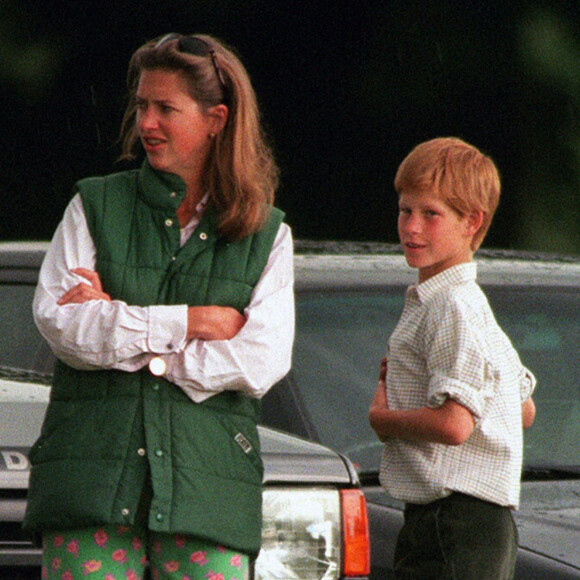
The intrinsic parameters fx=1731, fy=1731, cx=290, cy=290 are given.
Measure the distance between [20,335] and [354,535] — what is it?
1.73 m

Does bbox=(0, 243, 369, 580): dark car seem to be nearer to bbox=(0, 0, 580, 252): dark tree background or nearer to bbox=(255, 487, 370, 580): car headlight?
bbox=(255, 487, 370, 580): car headlight

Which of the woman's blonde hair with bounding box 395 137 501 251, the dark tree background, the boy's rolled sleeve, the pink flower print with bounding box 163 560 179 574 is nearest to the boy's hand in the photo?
the boy's rolled sleeve

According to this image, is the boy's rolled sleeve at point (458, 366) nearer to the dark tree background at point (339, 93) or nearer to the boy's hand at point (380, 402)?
the boy's hand at point (380, 402)

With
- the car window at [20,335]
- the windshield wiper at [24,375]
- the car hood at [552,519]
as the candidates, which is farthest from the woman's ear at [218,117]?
the car window at [20,335]

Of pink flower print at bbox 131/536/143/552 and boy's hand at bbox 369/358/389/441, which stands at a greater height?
boy's hand at bbox 369/358/389/441

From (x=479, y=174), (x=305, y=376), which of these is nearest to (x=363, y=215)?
(x=305, y=376)

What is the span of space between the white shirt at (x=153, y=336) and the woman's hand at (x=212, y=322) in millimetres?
20

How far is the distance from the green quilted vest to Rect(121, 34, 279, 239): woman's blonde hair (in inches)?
1.8

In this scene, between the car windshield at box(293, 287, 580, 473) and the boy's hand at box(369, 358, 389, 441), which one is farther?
the car windshield at box(293, 287, 580, 473)

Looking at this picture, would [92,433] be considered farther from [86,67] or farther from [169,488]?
[86,67]

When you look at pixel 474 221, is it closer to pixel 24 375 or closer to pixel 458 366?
pixel 458 366

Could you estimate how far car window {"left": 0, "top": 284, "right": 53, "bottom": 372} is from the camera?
476 cm

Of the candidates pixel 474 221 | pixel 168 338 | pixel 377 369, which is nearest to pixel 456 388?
pixel 474 221

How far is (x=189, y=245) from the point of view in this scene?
325cm
